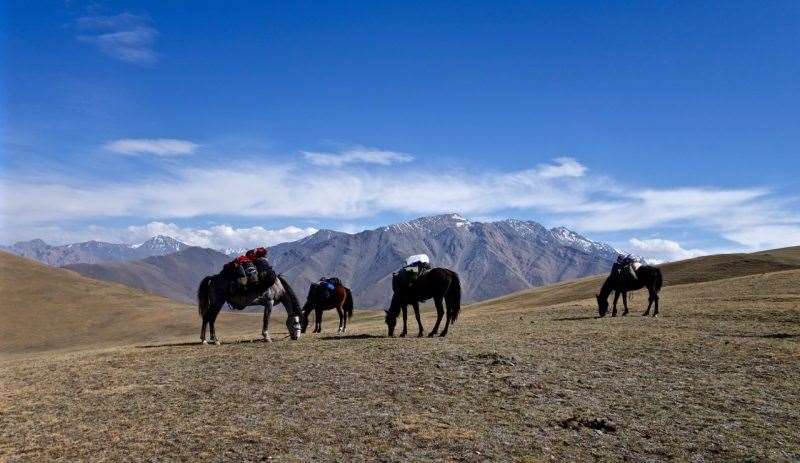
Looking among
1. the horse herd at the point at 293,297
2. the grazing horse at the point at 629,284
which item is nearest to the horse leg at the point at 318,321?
the horse herd at the point at 293,297

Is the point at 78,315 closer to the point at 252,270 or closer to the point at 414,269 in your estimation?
the point at 252,270

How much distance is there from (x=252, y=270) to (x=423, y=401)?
1085cm

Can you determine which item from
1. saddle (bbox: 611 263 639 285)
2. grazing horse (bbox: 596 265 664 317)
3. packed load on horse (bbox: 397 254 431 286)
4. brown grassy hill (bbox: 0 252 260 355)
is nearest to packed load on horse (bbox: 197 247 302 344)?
packed load on horse (bbox: 397 254 431 286)

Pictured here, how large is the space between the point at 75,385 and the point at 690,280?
59.6 meters

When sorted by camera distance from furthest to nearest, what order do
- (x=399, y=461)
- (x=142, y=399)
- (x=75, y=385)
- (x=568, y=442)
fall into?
(x=75, y=385), (x=142, y=399), (x=568, y=442), (x=399, y=461)

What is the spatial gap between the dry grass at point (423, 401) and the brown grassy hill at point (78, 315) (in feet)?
162

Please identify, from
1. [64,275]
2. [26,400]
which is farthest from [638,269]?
[64,275]

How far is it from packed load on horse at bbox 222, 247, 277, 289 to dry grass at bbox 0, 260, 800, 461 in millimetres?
2230

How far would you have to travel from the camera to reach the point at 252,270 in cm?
2005

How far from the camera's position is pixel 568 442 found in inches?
349

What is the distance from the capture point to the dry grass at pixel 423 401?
28.5 ft

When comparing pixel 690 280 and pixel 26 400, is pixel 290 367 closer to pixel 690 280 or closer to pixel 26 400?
pixel 26 400

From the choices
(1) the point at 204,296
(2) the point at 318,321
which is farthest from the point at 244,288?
(2) the point at 318,321

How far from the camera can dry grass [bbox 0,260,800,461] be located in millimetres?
8695
